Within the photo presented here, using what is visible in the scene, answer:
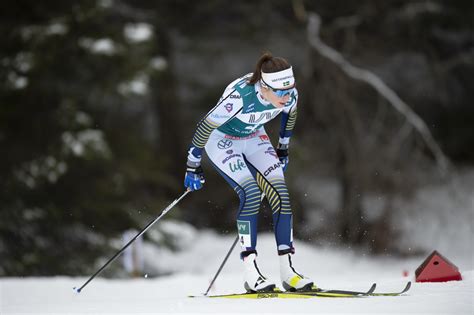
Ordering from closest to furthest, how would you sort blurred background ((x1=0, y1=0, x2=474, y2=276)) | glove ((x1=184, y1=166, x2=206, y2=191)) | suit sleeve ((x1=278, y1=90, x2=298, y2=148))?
glove ((x1=184, y1=166, x2=206, y2=191)) < suit sleeve ((x1=278, y1=90, x2=298, y2=148)) < blurred background ((x1=0, y1=0, x2=474, y2=276))

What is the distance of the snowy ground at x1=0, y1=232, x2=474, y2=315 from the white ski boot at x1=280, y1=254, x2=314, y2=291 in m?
0.49

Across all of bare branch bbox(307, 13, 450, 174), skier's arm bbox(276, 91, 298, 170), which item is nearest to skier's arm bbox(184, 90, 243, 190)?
skier's arm bbox(276, 91, 298, 170)

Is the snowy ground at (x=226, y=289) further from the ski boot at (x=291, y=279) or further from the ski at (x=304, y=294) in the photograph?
the ski boot at (x=291, y=279)

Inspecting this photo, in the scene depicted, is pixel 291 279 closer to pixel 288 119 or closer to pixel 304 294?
pixel 304 294

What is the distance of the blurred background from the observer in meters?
12.6

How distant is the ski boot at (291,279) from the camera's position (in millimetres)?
6047

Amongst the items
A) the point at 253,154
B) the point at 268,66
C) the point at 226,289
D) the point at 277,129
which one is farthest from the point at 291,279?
the point at 277,129

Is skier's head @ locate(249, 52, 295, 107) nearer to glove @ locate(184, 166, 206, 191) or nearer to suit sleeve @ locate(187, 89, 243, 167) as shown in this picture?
suit sleeve @ locate(187, 89, 243, 167)

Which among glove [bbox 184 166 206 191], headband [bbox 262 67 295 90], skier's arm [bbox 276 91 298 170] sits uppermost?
headband [bbox 262 67 295 90]

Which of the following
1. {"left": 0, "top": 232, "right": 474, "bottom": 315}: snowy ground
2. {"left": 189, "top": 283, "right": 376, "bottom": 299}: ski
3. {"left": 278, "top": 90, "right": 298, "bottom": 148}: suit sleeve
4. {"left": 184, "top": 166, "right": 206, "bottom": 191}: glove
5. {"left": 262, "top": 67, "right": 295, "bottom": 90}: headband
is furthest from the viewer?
{"left": 278, "top": 90, "right": 298, "bottom": 148}: suit sleeve

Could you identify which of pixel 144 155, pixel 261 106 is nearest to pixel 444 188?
pixel 144 155

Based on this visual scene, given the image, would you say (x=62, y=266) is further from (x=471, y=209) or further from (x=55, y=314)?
(x=55, y=314)

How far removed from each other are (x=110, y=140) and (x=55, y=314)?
8.36m

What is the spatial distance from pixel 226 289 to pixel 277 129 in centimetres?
483
